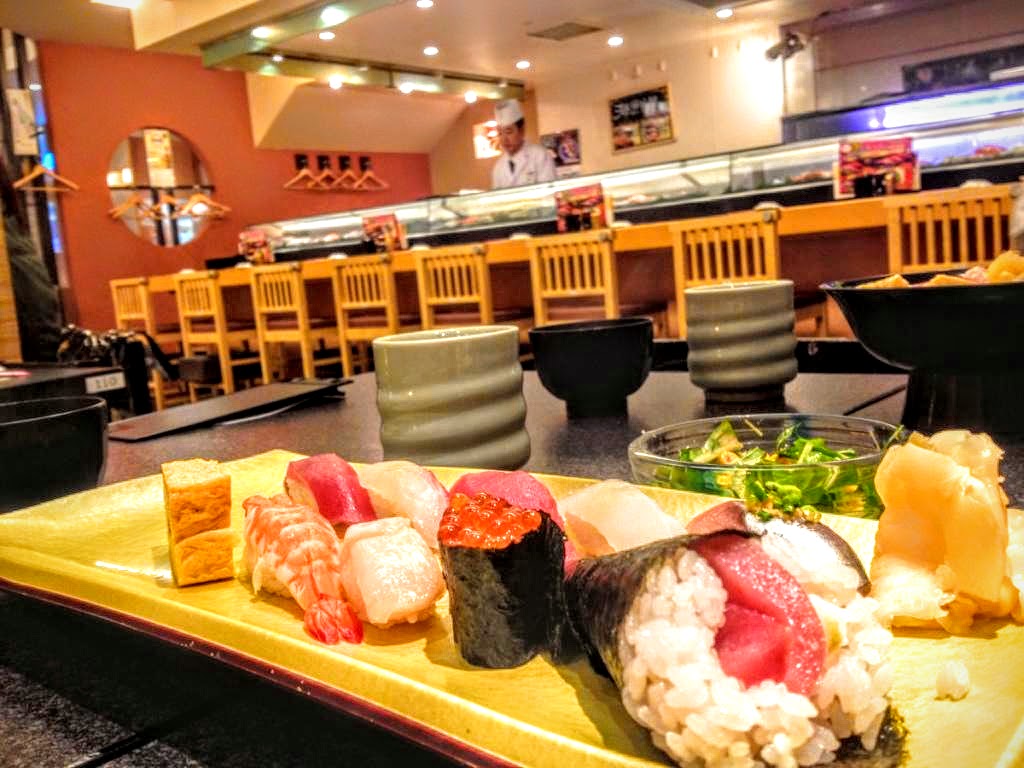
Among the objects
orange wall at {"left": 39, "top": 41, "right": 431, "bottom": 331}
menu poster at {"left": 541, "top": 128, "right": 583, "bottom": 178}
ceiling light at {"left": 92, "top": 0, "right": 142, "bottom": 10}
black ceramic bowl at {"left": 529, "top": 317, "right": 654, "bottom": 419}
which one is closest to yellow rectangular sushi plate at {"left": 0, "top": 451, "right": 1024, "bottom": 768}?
black ceramic bowl at {"left": 529, "top": 317, "right": 654, "bottom": 419}

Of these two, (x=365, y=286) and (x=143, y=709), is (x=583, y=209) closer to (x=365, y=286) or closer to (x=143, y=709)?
(x=365, y=286)

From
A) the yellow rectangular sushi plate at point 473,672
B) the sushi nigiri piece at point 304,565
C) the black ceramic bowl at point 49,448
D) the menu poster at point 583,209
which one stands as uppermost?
the menu poster at point 583,209

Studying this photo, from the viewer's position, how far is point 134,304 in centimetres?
691

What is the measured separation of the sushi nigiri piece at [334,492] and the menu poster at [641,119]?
29.0 ft

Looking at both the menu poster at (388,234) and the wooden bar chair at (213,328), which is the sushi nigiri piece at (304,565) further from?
the wooden bar chair at (213,328)

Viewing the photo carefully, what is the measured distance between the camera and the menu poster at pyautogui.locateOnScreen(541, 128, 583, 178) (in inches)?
387

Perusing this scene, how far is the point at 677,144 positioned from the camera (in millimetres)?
9086

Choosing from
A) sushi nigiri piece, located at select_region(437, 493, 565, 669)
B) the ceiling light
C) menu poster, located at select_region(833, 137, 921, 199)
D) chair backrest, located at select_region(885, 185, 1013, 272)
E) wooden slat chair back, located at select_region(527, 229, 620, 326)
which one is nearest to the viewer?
sushi nigiri piece, located at select_region(437, 493, 565, 669)

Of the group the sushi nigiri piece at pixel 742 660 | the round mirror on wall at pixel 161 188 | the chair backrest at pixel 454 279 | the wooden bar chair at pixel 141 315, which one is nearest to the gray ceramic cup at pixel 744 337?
the sushi nigiri piece at pixel 742 660

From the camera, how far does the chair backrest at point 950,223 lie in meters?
3.11

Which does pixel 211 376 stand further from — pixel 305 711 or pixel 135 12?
pixel 305 711

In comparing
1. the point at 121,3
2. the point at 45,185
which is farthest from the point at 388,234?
the point at 45,185

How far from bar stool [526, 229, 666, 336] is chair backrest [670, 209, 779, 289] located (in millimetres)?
343

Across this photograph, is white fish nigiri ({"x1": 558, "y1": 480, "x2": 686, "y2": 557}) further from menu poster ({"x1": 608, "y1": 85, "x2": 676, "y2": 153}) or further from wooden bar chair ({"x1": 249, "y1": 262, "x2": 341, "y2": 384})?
menu poster ({"x1": 608, "y1": 85, "x2": 676, "y2": 153})
